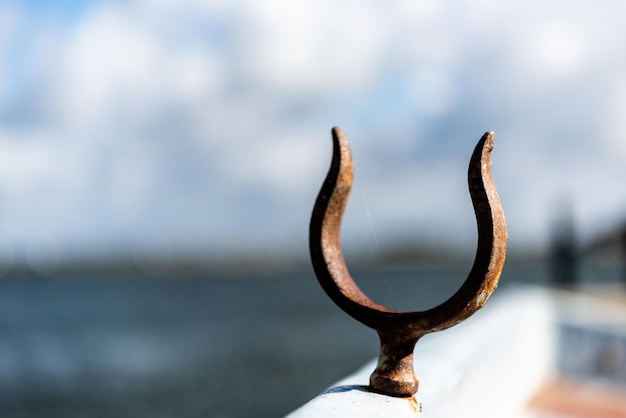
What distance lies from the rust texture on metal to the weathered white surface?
10cm

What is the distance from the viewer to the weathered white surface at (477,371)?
1634mm

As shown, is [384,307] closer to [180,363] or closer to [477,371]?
[477,371]

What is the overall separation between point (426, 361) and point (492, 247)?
1.16m

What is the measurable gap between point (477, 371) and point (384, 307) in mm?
1515

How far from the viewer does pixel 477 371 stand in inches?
118

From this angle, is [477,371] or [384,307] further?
[477,371]

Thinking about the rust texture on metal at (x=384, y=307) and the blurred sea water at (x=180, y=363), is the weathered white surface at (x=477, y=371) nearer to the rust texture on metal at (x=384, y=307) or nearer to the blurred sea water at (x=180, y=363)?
the rust texture on metal at (x=384, y=307)

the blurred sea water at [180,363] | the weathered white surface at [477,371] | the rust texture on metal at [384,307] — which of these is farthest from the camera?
the blurred sea water at [180,363]

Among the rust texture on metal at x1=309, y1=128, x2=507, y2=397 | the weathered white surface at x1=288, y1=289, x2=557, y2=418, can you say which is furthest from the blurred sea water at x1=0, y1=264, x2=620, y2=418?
the rust texture on metal at x1=309, y1=128, x2=507, y2=397

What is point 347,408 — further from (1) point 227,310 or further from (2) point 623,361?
(1) point 227,310

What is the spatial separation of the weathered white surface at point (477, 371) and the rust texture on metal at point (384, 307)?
10 centimetres

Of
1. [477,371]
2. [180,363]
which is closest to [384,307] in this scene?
[477,371]

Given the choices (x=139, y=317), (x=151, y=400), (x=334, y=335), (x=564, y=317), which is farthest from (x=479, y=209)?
(x=139, y=317)

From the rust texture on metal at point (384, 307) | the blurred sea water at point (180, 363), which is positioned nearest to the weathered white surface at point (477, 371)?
the rust texture on metal at point (384, 307)
